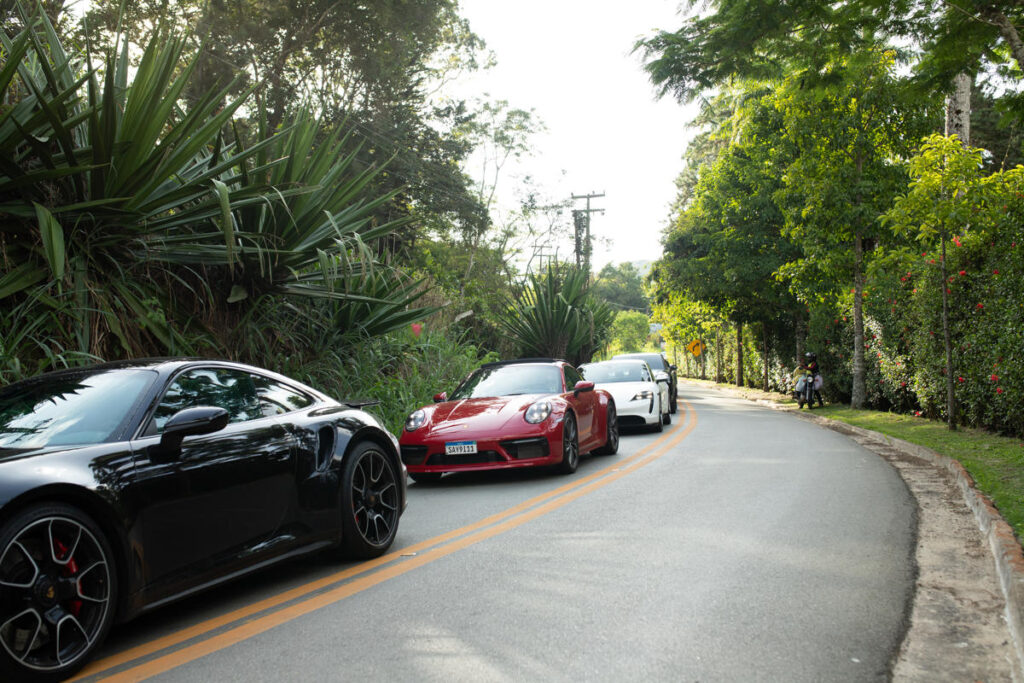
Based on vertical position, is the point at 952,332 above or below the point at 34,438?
above

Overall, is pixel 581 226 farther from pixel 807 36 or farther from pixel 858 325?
pixel 807 36

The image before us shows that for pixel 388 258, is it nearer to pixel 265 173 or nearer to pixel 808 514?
pixel 265 173

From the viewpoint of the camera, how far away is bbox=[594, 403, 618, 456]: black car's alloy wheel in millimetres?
11922

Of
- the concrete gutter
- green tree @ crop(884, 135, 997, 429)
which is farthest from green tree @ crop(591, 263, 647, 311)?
the concrete gutter

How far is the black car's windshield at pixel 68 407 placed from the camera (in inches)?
157

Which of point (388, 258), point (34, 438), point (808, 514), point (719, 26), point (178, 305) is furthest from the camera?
point (388, 258)

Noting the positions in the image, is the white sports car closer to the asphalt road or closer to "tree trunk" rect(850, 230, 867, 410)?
"tree trunk" rect(850, 230, 867, 410)

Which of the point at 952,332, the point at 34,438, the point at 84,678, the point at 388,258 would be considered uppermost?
the point at 388,258

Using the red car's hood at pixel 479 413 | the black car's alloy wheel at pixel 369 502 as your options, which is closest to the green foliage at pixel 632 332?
the red car's hood at pixel 479 413

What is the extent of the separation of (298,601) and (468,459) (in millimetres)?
4435

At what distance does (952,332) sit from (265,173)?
37.8 feet

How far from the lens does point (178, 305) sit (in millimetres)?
8820

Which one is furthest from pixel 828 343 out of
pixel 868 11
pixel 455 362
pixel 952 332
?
pixel 868 11

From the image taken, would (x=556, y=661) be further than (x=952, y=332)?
No
